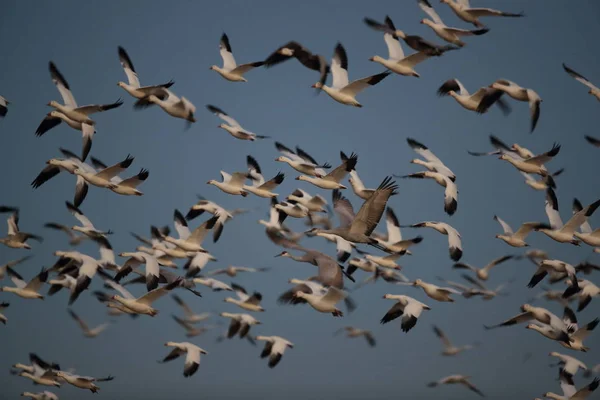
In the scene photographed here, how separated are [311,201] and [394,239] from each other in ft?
6.83

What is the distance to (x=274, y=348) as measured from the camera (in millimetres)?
19828

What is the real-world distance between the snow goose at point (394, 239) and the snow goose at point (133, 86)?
5432 millimetres

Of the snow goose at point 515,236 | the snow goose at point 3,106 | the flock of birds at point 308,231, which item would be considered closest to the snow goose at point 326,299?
the flock of birds at point 308,231

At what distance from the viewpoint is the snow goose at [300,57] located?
17.2 metres

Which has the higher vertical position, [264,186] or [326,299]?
[264,186]

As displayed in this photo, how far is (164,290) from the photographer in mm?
16312

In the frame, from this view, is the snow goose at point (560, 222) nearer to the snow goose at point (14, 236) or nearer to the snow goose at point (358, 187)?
the snow goose at point (358, 187)

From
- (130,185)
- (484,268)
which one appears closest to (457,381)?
(484,268)

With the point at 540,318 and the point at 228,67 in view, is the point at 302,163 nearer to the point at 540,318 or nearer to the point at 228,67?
the point at 228,67

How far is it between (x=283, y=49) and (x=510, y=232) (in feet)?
22.2

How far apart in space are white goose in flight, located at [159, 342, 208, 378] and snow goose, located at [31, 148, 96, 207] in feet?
12.6

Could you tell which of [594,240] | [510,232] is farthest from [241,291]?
[594,240]

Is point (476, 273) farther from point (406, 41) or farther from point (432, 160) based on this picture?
point (406, 41)

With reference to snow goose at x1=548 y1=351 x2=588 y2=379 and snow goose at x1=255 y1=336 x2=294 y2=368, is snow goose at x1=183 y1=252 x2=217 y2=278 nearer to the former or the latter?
snow goose at x1=255 y1=336 x2=294 y2=368
